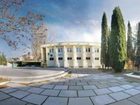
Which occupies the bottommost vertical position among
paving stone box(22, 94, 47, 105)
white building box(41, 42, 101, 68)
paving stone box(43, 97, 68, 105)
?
paving stone box(43, 97, 68, 105)

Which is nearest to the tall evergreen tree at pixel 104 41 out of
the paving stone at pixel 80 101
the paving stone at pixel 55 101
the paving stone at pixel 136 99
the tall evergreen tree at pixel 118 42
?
the tall evergreen tree at pixel 118 42

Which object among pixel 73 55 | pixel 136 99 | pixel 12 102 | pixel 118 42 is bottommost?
pixel 136 99

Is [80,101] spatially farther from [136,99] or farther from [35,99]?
[136,99]

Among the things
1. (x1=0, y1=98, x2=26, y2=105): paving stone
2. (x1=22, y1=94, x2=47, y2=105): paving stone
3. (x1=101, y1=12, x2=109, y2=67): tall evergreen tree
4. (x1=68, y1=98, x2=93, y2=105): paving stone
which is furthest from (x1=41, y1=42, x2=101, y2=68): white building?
(x1=0, y1=98, x2=26, y2=105): paving stone

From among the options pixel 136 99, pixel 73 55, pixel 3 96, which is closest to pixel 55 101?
pixel 3 96

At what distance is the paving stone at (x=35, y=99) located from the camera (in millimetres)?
5018

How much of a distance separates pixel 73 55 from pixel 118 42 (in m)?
18.7

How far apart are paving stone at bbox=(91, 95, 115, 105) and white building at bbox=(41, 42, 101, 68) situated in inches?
1087

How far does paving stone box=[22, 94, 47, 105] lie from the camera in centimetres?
502

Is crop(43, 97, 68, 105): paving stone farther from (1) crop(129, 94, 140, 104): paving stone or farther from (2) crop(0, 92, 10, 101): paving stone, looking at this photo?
(1) crop(129, 94, 140, 104): paving stone

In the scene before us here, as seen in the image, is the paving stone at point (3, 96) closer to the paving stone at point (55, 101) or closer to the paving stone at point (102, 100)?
the paving stone at point (55, 101)

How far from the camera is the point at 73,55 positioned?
33500mm

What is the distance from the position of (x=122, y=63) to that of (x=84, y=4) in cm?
689

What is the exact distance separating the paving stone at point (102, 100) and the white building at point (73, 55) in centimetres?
2760
